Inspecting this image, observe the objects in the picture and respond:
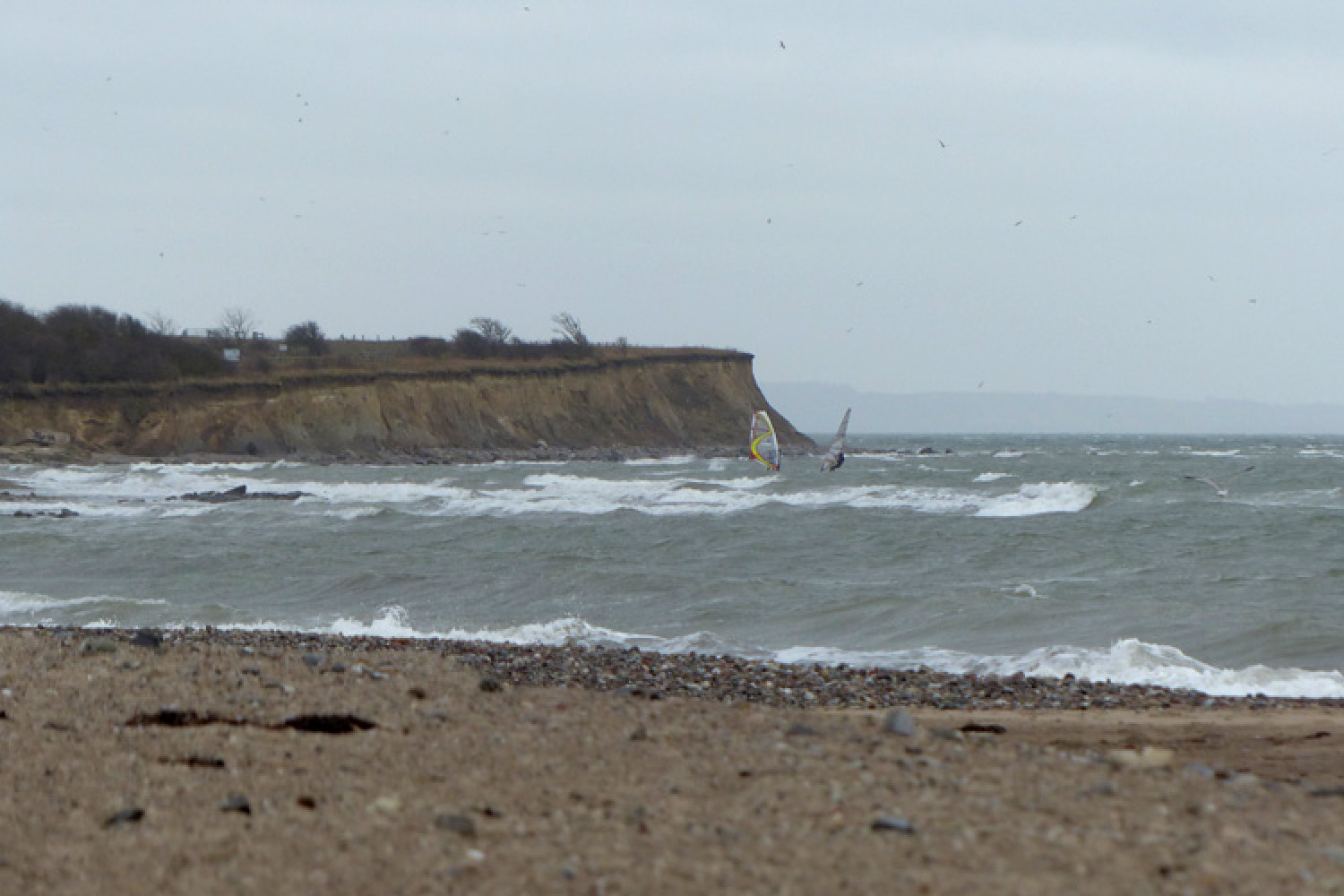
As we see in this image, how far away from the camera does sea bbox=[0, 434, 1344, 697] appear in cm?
1242

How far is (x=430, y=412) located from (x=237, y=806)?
72.0m

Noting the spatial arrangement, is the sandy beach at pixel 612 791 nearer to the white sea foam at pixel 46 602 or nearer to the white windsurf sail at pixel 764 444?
the white sea foam at pixel 46 602

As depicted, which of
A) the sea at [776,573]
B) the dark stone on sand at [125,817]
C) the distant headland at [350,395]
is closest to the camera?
the dark stone on sand at [125,817]

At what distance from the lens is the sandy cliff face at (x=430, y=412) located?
63219mm

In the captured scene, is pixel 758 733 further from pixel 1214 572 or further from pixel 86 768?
pixel 1214 572

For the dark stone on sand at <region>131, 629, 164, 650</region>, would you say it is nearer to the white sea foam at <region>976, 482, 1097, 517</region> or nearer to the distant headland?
the white sea foam at <region>976, 482, 1097, 517</region>

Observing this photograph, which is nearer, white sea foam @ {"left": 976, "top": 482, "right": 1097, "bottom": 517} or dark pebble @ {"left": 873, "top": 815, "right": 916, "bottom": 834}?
dark pebble @ {"left": 873, "top": 815, "right": 916, "bottom": 834}

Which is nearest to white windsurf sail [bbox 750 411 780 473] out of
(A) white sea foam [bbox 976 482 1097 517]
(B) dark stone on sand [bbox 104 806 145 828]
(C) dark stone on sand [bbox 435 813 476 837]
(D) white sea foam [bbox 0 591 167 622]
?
(A) white sea foam [bbox 976 482 1097 517]

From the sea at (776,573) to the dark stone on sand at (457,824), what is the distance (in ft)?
23.6

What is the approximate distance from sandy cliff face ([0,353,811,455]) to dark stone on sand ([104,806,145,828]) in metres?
60.8

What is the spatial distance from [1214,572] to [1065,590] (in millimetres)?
3108

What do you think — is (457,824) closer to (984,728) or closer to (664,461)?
(984,728)

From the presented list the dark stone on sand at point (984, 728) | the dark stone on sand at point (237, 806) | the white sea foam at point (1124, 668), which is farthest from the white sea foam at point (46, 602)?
the dark stone on sand at point (984, 728)

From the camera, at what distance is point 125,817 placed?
4973mm
